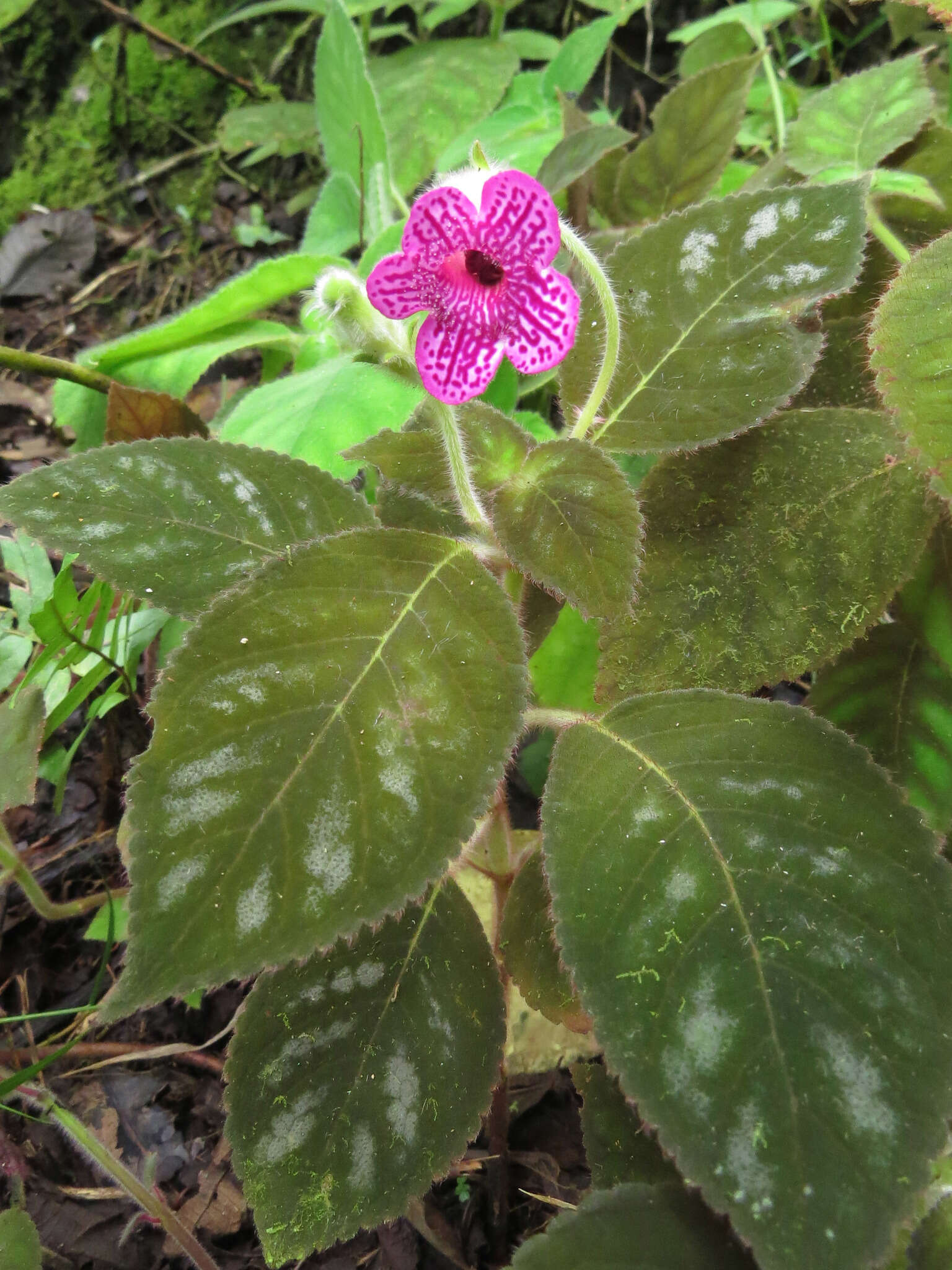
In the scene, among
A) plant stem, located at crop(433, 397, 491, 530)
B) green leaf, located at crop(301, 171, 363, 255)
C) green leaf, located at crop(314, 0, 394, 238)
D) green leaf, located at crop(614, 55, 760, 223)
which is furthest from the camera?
green leaf, located at crop(301, 171, 363, 255)

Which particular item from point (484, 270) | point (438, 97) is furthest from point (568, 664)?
point (438, 97)

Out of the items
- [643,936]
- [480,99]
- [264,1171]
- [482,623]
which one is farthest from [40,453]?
[643,936]

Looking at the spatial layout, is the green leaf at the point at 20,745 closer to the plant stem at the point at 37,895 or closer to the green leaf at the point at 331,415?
the plant stem at the point at 37,895

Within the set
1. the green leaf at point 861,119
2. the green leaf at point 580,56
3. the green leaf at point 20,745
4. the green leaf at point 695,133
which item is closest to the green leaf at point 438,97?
the green leaf at point 580,56

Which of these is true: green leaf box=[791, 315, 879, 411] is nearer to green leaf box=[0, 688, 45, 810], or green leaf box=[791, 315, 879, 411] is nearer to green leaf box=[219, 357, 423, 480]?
green leaf box=[219, 357, 423, 480]

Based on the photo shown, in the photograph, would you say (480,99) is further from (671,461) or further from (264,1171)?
(264,1171)

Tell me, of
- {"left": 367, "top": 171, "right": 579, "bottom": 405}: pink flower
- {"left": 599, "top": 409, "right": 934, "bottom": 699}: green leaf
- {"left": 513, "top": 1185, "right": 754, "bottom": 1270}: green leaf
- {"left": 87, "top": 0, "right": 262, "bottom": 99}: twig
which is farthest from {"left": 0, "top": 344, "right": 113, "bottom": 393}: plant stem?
{"left": 87, "top": 0, "right": 262, "bottom": 99}: twig
